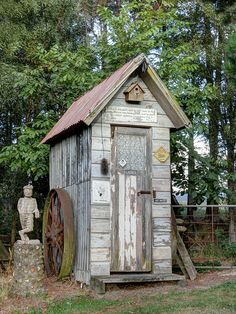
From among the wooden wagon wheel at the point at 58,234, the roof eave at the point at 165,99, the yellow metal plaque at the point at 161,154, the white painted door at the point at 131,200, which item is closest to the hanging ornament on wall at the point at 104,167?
the white painted door at the point at 131,200

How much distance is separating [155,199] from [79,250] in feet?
5.84

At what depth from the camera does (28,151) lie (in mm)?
13508

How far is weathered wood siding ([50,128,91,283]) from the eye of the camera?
948 cm

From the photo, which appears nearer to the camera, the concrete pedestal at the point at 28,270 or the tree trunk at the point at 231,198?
the concrete pedestal at the point at 28,270

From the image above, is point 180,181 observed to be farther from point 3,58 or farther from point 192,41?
point 3,58

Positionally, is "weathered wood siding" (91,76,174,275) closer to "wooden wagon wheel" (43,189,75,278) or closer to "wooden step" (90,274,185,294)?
"wooden step" (90,274,185,294)

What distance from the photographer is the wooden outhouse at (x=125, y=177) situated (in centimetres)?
937

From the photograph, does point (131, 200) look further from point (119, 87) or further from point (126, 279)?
point (119, 87)

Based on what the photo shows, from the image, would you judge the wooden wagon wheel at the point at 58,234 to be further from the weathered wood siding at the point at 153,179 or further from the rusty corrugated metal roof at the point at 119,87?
the rusty corrugated metal roof at the point at 119,87

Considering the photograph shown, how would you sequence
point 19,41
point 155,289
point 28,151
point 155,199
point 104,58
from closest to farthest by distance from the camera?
point 155,289 → point 155,199 → point 28,151 → point 104,58 → point 19,41

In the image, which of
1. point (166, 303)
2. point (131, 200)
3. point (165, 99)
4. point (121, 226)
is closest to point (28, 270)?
point (121, 226)

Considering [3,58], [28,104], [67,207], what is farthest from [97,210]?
[3,58]

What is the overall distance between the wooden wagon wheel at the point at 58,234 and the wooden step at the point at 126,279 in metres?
1.02

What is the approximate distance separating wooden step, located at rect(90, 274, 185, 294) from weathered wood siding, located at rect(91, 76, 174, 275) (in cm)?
24
